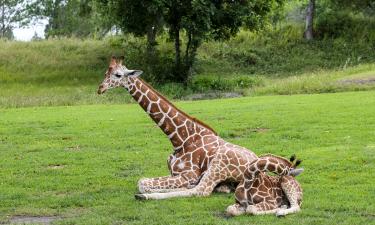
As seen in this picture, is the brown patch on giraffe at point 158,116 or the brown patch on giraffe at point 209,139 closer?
the brown patch on giraffe at point 209,139

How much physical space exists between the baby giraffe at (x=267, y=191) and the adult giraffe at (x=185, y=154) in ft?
2.37

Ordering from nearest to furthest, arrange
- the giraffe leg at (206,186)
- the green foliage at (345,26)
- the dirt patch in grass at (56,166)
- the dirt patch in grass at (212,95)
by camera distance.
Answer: the giraffe leg at (206,186) < the dirt patch in grass at (56,166) < the dirt patch in grass at (212,95) < the green foliage at (345,26)

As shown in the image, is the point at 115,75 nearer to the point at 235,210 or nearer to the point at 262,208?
the point at 235,210

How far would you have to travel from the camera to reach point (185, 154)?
9.74 metres

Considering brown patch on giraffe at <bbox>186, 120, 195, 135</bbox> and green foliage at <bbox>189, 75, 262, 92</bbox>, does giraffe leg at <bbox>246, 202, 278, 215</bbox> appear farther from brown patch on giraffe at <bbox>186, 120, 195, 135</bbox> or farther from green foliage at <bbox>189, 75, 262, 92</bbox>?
green foliage at <bbox>189, 75, 262, 92</bbox>

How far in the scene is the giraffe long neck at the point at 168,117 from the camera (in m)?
9.88

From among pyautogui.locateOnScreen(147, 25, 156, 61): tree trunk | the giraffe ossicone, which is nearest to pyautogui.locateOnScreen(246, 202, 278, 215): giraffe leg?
the giraffe ossicone

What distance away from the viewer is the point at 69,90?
33.8 meters

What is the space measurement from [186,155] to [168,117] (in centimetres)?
68

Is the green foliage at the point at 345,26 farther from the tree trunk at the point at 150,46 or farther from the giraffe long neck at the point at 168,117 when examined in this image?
the giraffe long neck at the point at 168,117

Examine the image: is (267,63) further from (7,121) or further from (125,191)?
(125,191)

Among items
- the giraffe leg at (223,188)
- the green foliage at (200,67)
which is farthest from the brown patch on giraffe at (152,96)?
the green foliage at (200,67)

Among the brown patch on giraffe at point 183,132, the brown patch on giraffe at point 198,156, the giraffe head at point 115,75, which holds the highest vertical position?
the giraffe head at point 115,75

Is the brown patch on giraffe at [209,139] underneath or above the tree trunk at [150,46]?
above
